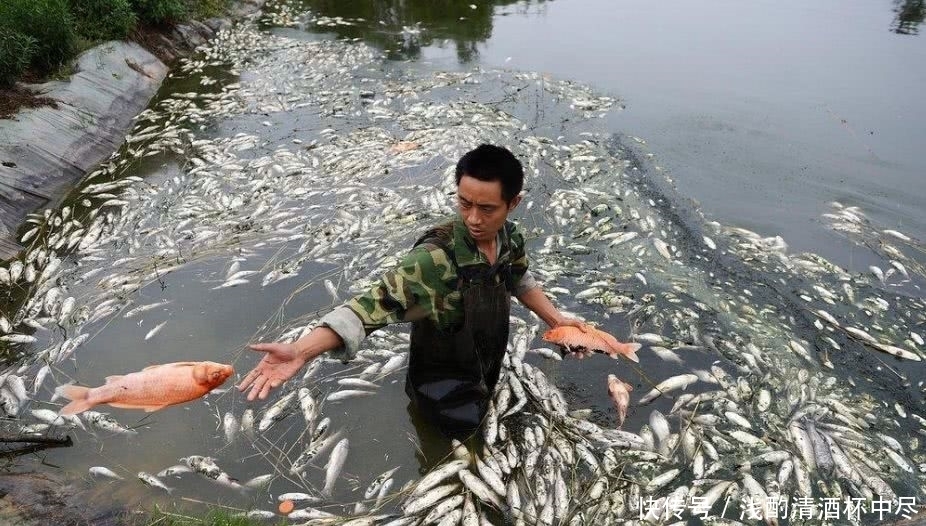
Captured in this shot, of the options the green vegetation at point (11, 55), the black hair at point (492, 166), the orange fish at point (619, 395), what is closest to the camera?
the black hair at point (492, 166)

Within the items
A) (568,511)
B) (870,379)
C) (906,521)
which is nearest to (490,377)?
(568,511)

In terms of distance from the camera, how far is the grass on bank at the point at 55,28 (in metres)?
8.54

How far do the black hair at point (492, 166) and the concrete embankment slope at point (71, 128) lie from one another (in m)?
6.08

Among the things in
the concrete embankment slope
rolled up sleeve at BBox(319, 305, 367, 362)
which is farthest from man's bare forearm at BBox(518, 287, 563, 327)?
the concrete embankment slope

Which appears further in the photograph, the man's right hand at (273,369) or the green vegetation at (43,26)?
the green vegetation at (43,26)

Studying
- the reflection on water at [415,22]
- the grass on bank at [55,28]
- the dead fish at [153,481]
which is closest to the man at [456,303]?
the dead fish at [153,481]

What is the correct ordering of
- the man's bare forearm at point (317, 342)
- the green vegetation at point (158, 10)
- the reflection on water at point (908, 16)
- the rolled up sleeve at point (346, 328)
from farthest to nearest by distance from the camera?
the reflection on water at point (908, 16)
the green vegetation at point (158, 10)
the rolled up sleeve at point (346, 328)
the man's bare forearm at point (317, 342)

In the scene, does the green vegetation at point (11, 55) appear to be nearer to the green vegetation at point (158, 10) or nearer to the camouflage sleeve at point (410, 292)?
the green vegetation at point (158, 10)

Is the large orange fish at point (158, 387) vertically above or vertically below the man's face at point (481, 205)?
below

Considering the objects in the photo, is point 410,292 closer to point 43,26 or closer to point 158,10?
point 43,26

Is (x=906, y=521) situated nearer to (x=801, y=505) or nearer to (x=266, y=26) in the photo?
(x=801, y=505)

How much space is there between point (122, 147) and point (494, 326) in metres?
8.03

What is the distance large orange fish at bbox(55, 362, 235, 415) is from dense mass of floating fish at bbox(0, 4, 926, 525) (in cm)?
102

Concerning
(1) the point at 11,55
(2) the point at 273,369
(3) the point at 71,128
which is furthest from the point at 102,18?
(2) the point at 273,369
